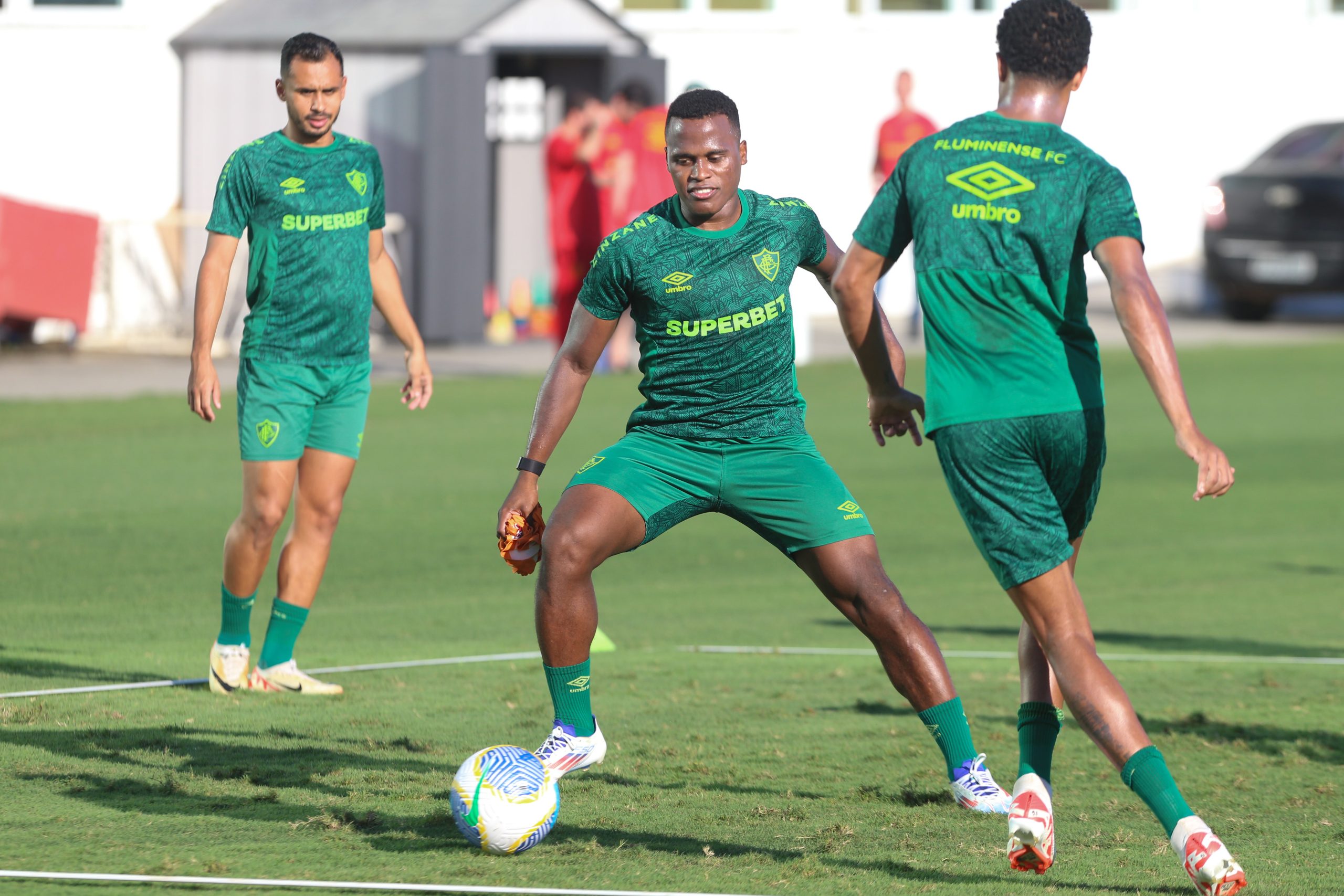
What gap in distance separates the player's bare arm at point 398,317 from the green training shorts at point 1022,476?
311 centimetres

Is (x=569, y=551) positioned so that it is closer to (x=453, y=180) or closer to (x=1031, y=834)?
(x=1031, y=834)

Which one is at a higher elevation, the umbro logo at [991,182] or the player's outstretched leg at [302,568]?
the umbro logo at [991,182]

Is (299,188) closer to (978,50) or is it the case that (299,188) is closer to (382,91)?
(382,91)

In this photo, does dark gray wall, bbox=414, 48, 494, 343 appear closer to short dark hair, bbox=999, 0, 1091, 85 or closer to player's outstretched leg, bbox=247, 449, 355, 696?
player's outstretched leg, bbox=247, 449, 355, 696

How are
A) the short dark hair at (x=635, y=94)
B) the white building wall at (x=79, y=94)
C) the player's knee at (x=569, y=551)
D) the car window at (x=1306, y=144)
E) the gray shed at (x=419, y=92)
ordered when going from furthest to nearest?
the car window at (x=1306, y=144) < the white building wall at (x=79, y=94) < the gray shed at (x=419, y=92) < the short dark hair at (x=635, y=94) < the player's knee at (x=569, y=551)

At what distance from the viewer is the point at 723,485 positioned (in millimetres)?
5703

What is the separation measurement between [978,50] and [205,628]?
21.3 meters

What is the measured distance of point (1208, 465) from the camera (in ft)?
→ 15.3

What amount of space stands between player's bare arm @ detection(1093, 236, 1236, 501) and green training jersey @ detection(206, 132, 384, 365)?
328 centimetres

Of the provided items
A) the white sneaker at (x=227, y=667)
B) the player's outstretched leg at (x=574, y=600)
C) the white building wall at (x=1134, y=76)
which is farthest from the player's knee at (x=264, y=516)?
the white building wall at (x=1134, y=76)

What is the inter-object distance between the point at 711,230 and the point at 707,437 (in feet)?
1.91

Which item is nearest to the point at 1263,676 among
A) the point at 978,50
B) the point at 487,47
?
the point at 487,47

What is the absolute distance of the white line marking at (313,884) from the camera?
16.1 feet

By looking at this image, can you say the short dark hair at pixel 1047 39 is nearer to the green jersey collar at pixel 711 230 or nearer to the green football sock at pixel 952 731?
the green jersey collar at pixel 711 230
